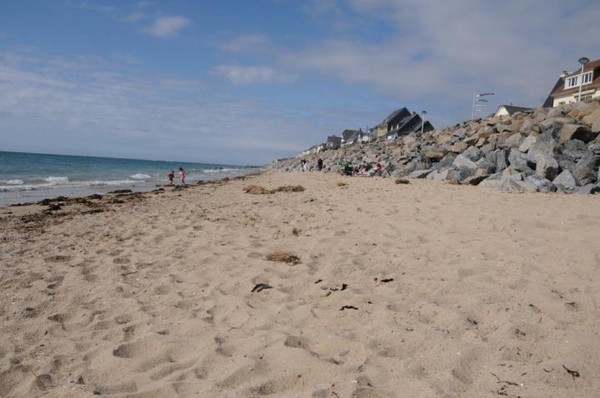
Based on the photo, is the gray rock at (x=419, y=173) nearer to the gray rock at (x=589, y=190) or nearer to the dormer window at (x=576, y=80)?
the gray rock at (x=589, y=190)

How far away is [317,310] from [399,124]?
80.0 meters

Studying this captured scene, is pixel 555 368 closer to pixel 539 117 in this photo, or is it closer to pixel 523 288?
pixel 523 288

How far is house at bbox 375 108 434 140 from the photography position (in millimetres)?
75125

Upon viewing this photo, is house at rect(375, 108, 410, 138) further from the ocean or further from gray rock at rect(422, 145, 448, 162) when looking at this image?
gray rock at rect(422, 145, 448, 162)

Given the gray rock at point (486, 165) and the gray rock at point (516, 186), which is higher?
the gray rock at point (486, 165)

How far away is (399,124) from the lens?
262 ft

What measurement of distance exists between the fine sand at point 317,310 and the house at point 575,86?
38.2 m

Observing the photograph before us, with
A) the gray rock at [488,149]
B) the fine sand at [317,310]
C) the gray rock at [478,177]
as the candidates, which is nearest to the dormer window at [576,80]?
the gray rock at [488,149]

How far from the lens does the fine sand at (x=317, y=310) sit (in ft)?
8.89

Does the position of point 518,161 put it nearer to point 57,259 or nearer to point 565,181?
point 565,181

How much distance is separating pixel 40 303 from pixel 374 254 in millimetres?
3850

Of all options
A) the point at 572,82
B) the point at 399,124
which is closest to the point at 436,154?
the point at 572,82

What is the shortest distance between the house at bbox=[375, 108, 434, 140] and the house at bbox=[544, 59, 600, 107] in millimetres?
27072

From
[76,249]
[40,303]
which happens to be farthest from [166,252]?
[40,303]
